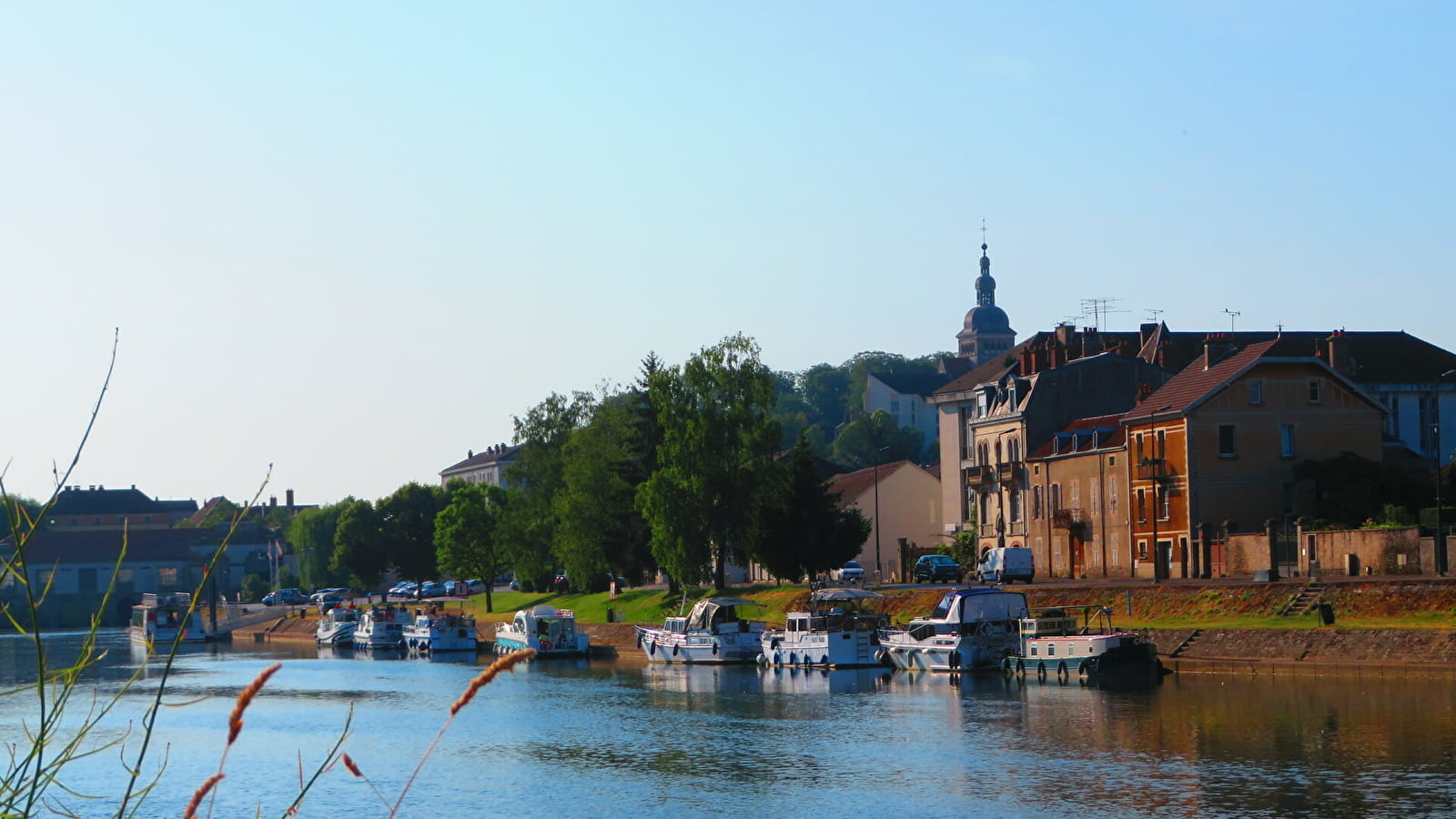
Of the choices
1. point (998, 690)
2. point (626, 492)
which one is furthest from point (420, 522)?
point (998, 690)

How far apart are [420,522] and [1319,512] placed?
9880 centimetres

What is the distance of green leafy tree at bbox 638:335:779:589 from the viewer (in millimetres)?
92875

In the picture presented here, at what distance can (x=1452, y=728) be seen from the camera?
132 feet

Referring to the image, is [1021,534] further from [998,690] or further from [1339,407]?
[998,690]

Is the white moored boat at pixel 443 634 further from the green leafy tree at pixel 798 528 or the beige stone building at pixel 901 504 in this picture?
the beige stone building at pixel 901 504

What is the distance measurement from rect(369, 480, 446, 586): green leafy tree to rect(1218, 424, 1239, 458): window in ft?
298

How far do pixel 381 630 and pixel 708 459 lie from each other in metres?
34.0

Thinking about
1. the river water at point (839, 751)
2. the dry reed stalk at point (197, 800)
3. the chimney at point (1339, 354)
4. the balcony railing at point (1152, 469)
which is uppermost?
the chimney at point (1339, 354)

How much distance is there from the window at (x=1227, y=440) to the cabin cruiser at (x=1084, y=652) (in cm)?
1346

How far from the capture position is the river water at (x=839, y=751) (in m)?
35.0

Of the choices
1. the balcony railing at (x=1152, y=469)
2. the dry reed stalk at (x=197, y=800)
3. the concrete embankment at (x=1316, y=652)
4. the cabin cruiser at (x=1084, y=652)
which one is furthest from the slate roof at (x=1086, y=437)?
the dry reed stalk at (x=197, y=800)

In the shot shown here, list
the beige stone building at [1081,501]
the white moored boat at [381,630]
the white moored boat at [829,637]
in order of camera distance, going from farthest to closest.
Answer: the white moored boat at [381,630] < the beige stone building at [1081,501] < the white moored boat at [829,637]

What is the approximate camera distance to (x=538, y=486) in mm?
119062

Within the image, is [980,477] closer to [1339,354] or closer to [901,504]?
[901,504]
